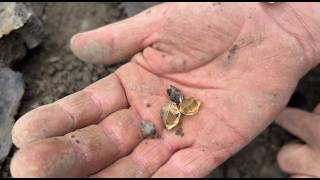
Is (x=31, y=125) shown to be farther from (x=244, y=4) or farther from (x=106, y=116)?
(x=244, y=4)

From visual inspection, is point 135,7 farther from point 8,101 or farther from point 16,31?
point 8,101

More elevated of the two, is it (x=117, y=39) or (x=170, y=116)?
(x=117, y=39)

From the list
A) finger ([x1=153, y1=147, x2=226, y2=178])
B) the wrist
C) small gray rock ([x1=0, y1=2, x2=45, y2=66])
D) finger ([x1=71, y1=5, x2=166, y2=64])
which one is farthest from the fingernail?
the wrist

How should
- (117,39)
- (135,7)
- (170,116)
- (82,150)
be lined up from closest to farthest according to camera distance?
(82,150)
(170,116)
(117,39)
(135,7)

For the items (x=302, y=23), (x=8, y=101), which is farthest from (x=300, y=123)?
(x=8, y=101)

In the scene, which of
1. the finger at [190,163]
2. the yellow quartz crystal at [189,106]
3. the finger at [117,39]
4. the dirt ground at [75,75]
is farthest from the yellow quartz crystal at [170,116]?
the dirt ground at [75,75]

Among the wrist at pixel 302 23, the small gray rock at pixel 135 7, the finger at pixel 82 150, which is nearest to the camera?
the finger at pixel 82 150

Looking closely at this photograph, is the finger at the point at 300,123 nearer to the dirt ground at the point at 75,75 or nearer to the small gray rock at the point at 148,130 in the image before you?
the dirt ground at the point at 75,75
